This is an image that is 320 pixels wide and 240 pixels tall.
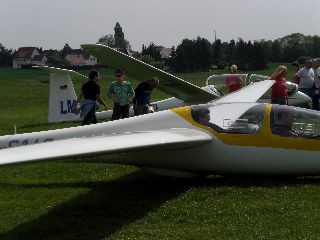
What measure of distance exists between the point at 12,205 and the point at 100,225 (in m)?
1.58

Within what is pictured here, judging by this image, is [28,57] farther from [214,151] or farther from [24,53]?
[214,151]

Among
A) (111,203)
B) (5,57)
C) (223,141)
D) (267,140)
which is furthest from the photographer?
(5,57)

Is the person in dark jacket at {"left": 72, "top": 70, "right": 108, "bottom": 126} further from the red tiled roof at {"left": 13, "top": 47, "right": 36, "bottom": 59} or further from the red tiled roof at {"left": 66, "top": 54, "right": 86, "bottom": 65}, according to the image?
the red tiled roof at {"left": 13, "top": 47, "right": 36, "bottom": 59}

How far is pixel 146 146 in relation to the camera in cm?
641

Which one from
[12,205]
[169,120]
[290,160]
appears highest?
[169,120]

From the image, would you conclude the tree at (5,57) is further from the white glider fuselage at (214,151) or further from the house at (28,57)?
the white glider fuselage at (214,151)

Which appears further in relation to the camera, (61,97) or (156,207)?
(61,97)

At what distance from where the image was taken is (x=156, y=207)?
6.38 metres

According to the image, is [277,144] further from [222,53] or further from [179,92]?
[222,53]

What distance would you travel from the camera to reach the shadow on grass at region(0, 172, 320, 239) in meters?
5.67

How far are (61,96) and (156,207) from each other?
32.7 feet

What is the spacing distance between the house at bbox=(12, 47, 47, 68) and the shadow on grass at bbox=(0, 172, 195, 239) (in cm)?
12462

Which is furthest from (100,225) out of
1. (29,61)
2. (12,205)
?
(29,61)

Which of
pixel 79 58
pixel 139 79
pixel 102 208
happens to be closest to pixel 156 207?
pixel 102 208
